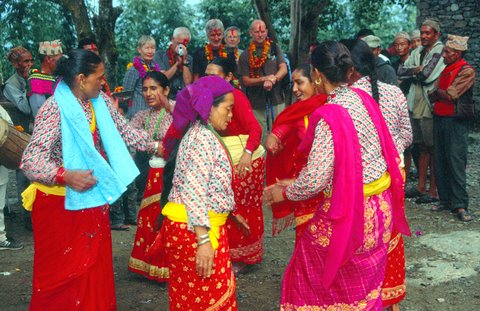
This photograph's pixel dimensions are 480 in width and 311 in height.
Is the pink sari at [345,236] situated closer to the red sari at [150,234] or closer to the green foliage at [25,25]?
the red sari at [150,234]

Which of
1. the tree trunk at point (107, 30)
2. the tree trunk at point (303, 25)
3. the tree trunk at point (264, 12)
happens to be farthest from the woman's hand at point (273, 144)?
the tree trunk at point (303, 25)

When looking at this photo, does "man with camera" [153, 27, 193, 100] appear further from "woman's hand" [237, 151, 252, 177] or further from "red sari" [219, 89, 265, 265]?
"woman's hand" [237, 151, 252, 177]

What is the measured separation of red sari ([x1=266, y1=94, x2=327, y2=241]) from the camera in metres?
3.92

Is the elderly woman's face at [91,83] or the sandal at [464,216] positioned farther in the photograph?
the sandal at [464,216]

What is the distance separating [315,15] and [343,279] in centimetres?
1058

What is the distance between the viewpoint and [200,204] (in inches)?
120

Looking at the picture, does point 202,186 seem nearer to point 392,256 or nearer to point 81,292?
point 81,292

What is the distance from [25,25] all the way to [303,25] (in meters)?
6.88

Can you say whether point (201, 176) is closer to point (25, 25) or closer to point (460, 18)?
point (25, 25)

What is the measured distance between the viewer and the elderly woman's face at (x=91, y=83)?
3.68 metres

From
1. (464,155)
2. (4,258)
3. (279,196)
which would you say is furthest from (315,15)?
(279,196)

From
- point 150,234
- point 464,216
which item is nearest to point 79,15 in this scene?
point 150,234

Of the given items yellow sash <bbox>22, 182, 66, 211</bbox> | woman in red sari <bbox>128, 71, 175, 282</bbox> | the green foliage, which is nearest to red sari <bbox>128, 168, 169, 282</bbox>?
woman in red sari <bbox>128, 71, 175, 282</bbox>

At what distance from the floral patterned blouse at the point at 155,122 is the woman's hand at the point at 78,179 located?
179cm
